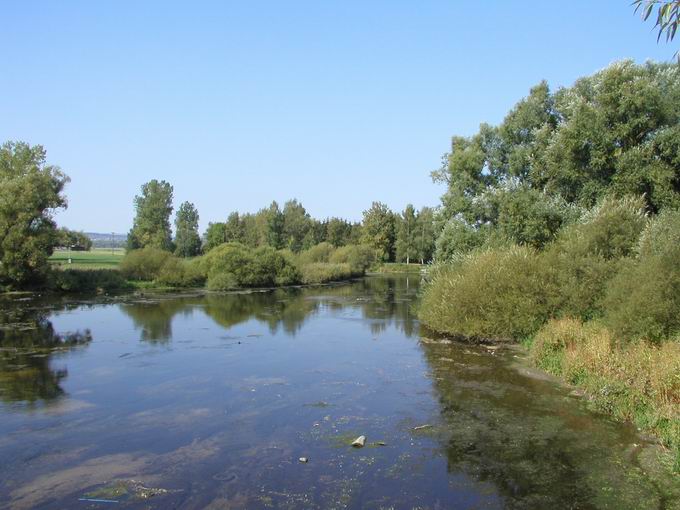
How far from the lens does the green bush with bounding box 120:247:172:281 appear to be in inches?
2031

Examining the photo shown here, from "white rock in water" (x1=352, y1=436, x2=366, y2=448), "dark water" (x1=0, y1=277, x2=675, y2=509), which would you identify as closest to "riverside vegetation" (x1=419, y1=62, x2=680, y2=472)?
"dark water" (x1=0, y1=277, x2=675, y2=509)

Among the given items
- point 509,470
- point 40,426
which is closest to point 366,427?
point 509,470

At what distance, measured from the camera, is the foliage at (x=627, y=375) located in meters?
12.2

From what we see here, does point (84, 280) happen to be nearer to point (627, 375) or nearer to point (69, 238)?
point (69, 238)

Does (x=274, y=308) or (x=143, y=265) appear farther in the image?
(x=143, y=265)

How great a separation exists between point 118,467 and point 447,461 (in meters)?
6.16

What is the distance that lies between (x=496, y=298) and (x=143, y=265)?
3749 centimetres

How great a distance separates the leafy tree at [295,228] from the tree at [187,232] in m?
12.8

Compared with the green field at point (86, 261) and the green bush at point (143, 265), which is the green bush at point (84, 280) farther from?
the green field at point (86, 261)

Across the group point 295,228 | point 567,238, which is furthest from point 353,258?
point 567,238

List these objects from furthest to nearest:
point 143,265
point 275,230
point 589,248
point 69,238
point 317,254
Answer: point 275,230
point 317,254
point 143,265
point 69,238
point 589,248

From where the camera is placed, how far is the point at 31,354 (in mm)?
21156

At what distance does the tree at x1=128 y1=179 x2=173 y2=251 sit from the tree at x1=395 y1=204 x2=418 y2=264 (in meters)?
32.7

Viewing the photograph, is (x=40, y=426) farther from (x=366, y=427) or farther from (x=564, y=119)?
(x=564, y=119)
